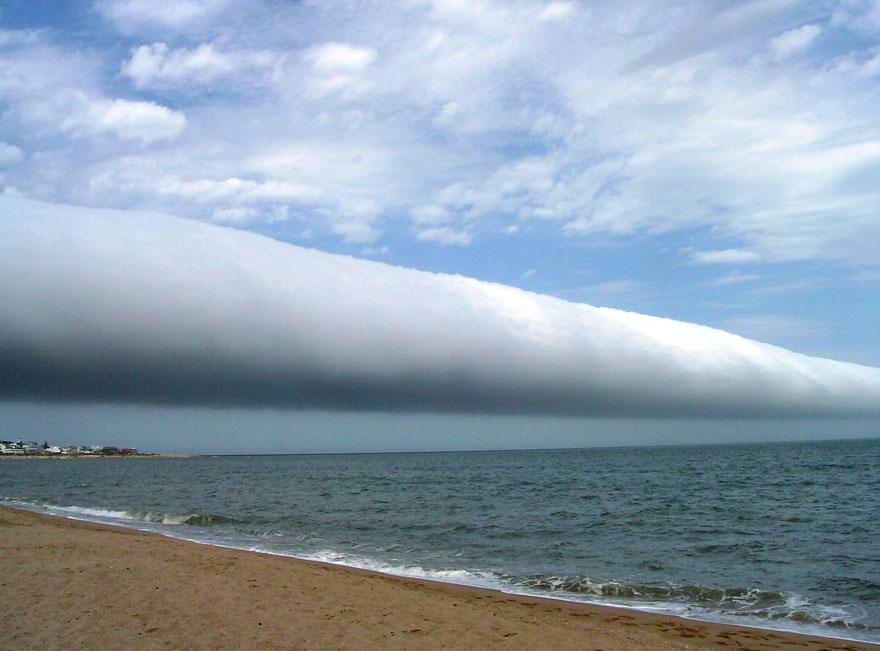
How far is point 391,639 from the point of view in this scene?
1025 cm

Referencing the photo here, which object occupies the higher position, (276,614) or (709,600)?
(276,614)

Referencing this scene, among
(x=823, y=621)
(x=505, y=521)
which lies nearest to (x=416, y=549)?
(x=505, y=521)

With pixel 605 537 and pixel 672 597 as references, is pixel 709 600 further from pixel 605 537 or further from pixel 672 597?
pixel 605 537

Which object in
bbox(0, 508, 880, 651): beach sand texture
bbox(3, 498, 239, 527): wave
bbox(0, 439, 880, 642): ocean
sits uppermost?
bbox(0, 508, 880, 651): beach sand texture

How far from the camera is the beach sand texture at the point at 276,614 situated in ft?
32.8

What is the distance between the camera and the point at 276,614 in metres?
11.4

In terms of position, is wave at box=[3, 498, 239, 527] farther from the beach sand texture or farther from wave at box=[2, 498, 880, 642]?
the beach sand texture

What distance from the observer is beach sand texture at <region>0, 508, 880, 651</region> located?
32.8ft

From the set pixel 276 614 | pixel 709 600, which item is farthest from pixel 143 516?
pixel 709 600

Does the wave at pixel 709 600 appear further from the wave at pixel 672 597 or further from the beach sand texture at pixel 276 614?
the beach sand texture at pixel 276 614

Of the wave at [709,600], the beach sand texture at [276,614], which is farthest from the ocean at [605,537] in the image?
the beach sand texture at [276,614]

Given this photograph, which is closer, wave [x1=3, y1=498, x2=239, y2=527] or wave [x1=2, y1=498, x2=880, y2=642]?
wave [x1=2, y1=498, x2=880, y2=642]

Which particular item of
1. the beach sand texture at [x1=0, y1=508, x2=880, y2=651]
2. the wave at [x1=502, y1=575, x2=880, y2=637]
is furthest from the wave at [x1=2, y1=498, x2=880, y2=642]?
the beach sand texture at [x1=0, y1=508, x2=880, y2=651]

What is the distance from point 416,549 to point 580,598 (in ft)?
30.5
